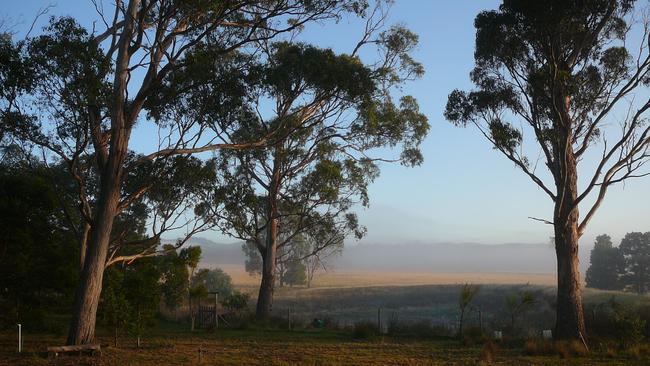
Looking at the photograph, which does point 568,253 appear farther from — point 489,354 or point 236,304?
point 236,304

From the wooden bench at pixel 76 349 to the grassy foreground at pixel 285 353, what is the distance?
0.14 metres

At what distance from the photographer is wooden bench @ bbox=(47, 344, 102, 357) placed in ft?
41.1

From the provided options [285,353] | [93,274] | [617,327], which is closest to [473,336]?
[617,327]

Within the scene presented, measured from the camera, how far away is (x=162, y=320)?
26.7 metres

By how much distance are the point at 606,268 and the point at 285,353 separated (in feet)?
146

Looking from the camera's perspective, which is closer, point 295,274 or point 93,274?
point 93,274

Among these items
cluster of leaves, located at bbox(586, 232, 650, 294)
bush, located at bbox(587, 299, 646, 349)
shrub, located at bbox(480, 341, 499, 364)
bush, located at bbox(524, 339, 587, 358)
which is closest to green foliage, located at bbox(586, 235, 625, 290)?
cluster of leaves, located at bbox(586, 232, 650, 294)

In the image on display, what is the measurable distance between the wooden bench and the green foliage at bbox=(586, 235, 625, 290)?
155 ft

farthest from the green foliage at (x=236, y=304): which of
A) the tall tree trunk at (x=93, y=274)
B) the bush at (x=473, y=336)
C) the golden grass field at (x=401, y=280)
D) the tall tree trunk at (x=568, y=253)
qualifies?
the golden grass field at (x=401, y=280)

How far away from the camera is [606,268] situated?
50.9m

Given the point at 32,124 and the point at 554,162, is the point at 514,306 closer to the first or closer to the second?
the point at 554,162

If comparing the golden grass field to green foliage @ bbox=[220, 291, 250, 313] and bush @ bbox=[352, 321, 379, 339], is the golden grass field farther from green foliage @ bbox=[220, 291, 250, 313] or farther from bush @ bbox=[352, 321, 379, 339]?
bush @ bbox=[352, 321, 379, 339]

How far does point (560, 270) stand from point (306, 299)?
3233 cm

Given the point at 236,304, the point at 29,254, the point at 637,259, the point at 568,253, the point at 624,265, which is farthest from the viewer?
the point at 624,265
